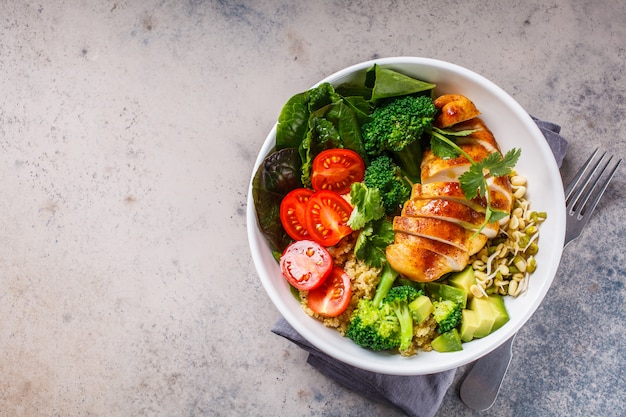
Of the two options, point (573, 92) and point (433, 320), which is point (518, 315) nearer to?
point (433, 320)

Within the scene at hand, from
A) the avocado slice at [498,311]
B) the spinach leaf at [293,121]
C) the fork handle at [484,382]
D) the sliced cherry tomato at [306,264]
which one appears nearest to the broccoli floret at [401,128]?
the spinach leaf at [293,121]

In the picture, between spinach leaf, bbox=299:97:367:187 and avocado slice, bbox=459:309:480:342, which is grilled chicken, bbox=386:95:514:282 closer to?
avocado slice, bbox=459:309:480:342

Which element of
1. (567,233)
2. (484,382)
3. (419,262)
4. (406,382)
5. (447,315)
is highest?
(419,262)

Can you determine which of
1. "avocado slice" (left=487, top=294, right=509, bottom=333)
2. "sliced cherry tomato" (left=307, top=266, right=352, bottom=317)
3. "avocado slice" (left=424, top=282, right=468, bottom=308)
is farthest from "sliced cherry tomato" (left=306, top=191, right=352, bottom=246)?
"avocado slice" (left=487, top=294, right=509, bottom=333)

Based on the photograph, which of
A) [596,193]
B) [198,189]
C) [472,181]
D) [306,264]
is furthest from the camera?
[198,189]

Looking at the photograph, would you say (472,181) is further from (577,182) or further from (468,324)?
(577,182)

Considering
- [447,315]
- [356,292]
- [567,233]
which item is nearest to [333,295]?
[356,292]

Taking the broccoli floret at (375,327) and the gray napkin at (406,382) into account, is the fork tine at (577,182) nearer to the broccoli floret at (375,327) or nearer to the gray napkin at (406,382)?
the gray napkin at (406,382)
